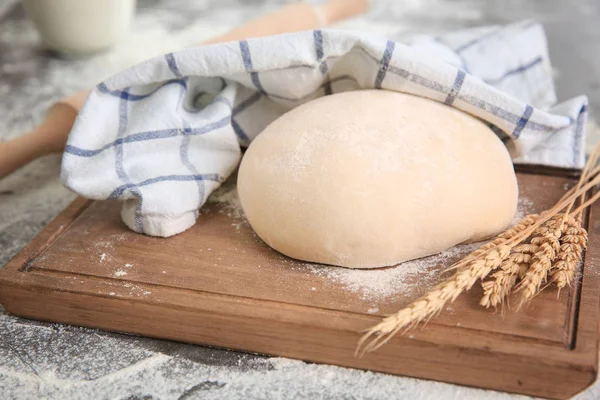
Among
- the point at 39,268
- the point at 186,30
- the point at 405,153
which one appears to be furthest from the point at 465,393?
the point at 186,30

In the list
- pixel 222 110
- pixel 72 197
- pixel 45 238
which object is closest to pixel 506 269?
pixel 222 110

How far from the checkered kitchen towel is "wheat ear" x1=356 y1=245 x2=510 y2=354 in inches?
12.0

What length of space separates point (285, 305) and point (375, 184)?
205 millimetres

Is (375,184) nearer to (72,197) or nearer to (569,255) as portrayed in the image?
(569,255)

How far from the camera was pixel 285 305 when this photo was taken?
2.79 ft

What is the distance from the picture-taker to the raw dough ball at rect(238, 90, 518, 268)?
0.88 m

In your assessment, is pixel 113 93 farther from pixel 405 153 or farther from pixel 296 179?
pixel 405 153

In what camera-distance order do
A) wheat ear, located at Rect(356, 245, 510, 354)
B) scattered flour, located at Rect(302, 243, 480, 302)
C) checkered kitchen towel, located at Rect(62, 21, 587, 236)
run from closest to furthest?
wheat ear, located at Rect(356, 245, 510, 354) → scattered flour, located at Rect(302, 243, 480, 302) → checkered kitchen towel, located at Rect(62, 21, 587, 236)

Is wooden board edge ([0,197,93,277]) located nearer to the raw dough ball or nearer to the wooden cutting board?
the wooden cutting board

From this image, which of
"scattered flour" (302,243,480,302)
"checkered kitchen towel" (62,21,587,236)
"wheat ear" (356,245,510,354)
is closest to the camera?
"wheat ear" (356,245,510,354)

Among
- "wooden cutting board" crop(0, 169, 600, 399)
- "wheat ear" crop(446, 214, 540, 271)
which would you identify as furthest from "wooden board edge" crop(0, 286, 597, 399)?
"wheat ear" crop(446, 214, 540, 271)

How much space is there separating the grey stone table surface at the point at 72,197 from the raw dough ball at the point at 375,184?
178 mm

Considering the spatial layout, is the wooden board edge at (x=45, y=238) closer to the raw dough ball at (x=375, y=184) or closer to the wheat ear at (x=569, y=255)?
the raw dough ball at (x=375, y=184)

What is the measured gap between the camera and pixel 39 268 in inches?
37.6
